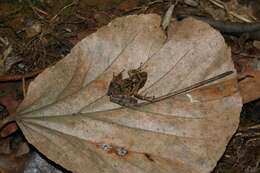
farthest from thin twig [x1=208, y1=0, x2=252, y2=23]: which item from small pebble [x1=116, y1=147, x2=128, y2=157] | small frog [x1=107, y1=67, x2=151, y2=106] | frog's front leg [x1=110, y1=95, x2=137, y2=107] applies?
small pebble [x1=116, y1=147, x2=128, y2=157]

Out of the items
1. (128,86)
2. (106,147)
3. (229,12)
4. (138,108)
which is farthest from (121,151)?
(229,12)

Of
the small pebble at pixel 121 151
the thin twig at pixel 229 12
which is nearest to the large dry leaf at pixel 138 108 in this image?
the small pebble at pixel 121 151

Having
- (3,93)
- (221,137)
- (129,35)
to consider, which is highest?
(129,35)

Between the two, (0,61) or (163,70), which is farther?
(0,61)

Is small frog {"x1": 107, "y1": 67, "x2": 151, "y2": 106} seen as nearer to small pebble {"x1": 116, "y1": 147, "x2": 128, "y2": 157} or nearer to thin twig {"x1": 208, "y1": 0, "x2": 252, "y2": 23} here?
small pebble {"x1": 116, "y1": 147, "x2": 128, "y2": 157}

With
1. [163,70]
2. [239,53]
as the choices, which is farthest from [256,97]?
[163,70]

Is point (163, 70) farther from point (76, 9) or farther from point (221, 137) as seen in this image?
point (76, 9)

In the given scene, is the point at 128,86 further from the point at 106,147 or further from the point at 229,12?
the point at 229,12
